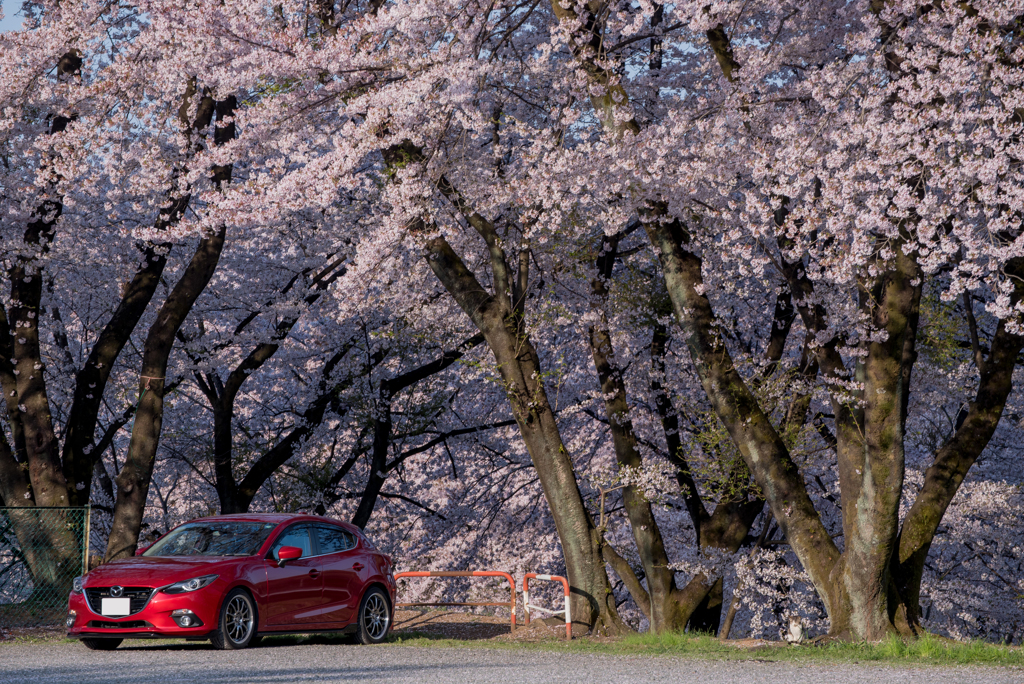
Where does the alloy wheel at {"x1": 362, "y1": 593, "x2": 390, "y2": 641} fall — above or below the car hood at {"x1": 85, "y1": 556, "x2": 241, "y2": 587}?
below

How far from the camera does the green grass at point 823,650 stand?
31.3 feet

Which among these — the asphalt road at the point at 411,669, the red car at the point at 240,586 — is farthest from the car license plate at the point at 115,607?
the asphalt road at the point at 411,669

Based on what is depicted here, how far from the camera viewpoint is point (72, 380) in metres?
21.4

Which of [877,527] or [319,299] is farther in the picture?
[319,299]

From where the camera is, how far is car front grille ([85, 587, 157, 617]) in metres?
10.3

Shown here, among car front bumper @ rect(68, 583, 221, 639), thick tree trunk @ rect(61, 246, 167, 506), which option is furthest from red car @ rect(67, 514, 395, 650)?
thick tree trunk @ rect(61, 246, 167, 506)

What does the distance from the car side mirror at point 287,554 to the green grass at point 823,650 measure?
1867 millimetres

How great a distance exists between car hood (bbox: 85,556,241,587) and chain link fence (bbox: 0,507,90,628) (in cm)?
324

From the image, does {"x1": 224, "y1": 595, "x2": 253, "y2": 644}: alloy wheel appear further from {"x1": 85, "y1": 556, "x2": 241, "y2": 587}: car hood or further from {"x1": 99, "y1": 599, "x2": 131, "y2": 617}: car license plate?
{"x1": 99, "y1": 599, "x2": 131, "y2": 617}: car license plate

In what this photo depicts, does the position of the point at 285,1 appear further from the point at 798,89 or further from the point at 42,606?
the point at 42,606

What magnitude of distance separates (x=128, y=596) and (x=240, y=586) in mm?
1058

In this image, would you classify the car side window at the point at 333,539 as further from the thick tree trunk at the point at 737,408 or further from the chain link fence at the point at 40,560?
the thick tree trunk at the point at 737,408

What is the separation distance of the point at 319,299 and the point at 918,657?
14399 mm

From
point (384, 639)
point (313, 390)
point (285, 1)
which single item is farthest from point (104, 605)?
point (313, 390)
